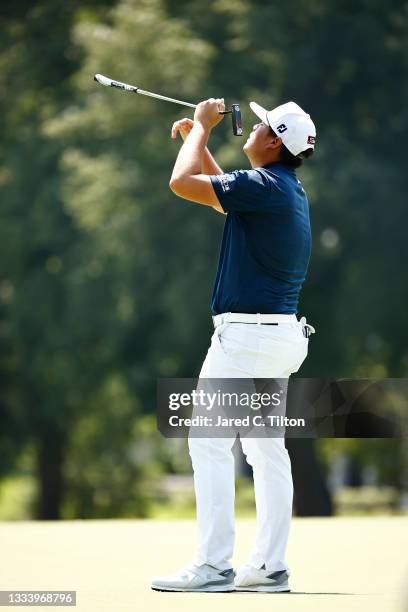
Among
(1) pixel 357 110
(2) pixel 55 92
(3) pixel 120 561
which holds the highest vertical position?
(2) pixel 55 92

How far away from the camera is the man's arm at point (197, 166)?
5.27 m

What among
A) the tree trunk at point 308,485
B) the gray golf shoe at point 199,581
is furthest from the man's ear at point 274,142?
the tree trunk at point 308,485

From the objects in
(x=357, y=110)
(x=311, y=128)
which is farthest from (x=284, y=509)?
(x=357, y=110)

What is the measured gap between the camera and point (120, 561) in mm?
6586

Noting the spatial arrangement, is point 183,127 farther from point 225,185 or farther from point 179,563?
point 179,563

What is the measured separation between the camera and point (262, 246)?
17.6 feet

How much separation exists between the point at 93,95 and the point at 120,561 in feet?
50.2

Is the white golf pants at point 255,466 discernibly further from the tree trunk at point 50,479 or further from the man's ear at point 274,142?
the tree trunk at point 50,479

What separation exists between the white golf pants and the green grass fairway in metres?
0.21

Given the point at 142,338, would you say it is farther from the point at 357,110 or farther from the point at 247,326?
the point at 247,326

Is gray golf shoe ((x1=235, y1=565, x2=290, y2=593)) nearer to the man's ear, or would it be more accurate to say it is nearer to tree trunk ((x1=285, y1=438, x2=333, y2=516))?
the man's ear

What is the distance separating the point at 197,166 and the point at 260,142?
0.33 m

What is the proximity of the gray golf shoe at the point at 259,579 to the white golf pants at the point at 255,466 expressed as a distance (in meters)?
0.03

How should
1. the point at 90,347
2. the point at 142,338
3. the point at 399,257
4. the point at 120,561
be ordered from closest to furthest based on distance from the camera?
the point at 120,561, the point at 399,257, the point at 142,338, the point at 90,347
